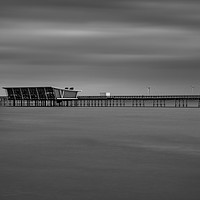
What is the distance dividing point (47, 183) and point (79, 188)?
938mm

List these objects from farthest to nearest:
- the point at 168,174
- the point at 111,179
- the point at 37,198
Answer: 1. the point at 168,174
2. the point at 111,179
3. the point at 37,198

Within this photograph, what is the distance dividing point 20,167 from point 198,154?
762 cm

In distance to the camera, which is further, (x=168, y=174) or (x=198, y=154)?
(x=198, y=154)

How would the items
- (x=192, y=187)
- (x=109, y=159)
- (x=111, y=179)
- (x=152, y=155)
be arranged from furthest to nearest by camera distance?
(x=152, y=155), (x=109, y=159), (x=111, y=179), (x=192, y=187)

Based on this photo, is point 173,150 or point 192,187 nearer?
point 192,187

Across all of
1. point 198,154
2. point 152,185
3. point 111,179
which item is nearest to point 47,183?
point 111,179

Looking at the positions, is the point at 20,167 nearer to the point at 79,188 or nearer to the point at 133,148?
the point at 79,188

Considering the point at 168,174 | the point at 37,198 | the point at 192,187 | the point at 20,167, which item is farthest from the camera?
the point at 20,167

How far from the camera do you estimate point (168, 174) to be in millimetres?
13945

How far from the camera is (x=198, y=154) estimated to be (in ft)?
63.9

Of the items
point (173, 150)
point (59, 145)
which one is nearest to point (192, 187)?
point (173, 150)

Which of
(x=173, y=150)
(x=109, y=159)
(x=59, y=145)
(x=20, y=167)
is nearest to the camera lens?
(x=20, y=167)

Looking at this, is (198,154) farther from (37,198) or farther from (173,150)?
(37,198)

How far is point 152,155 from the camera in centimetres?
1911
